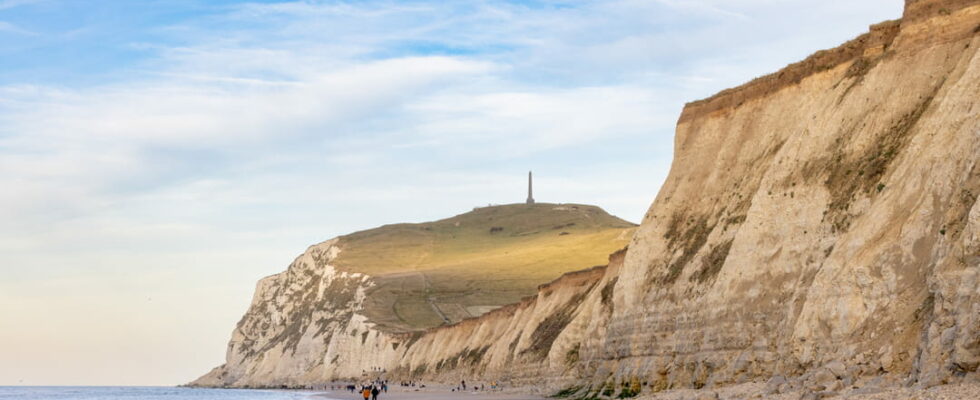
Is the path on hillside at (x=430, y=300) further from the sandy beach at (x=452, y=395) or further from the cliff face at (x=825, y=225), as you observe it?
the cliff face at (x=825, y=225)

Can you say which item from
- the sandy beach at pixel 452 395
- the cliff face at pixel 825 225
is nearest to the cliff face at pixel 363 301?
the sandy beach at pixel 452 395

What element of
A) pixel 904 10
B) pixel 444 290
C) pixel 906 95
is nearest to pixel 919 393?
pixel 906 95

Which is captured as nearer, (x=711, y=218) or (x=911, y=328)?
(x=911, y=328)

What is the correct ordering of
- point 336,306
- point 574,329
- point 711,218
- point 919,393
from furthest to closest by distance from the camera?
point 336,306 → point 574,329 → point 711,218 → point 919,393

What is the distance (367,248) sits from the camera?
7534 inches

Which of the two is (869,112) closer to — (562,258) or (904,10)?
(904,10)

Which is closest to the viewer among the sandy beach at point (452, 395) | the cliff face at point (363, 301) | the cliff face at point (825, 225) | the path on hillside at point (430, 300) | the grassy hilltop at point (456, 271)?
the cliff face at point (825, 225)

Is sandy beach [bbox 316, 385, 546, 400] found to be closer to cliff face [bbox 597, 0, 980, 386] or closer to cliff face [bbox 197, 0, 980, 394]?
cliff face [bbox 197, 0, 980, 394]

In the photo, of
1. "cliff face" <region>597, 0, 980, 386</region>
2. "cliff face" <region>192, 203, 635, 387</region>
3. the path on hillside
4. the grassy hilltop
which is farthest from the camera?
the grassy hilltop

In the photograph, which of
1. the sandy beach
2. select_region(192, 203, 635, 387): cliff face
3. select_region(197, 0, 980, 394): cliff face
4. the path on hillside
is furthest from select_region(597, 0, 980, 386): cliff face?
the path on hillside

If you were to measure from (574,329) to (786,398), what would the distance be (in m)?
32.9

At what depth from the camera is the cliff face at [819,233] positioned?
22.8 metres

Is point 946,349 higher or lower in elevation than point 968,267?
lower

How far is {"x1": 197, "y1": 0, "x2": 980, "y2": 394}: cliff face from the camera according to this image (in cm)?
2280
